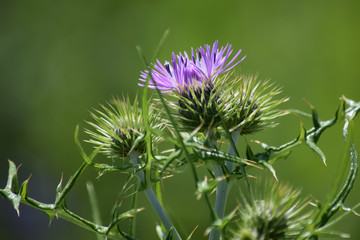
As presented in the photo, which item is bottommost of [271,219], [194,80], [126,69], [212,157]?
[271,219]

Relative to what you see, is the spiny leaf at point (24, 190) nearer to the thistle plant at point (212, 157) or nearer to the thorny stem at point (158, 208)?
the thistle plant at point (212, 157)

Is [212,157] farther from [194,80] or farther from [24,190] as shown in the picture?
[24,190]

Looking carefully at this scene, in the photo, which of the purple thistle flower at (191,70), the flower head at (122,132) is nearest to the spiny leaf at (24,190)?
the flower head at (122,132)

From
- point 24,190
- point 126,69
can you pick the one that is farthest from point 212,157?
point 126,69

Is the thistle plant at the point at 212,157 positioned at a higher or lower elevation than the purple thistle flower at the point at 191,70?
lower

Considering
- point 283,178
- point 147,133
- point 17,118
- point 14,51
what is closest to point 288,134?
point 283,178

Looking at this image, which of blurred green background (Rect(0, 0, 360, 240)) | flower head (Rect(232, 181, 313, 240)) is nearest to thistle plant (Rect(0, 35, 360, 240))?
flower head (Rect(232, 181, 313, 240))

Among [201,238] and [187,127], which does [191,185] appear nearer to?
[201,238]
